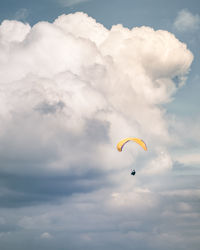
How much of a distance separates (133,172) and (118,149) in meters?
9.23

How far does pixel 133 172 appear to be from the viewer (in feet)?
368

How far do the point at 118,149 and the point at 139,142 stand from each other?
746 cm

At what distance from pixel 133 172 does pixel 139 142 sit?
10.0 metres

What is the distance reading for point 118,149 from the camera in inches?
4540

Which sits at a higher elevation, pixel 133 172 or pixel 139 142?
pixel 139 142

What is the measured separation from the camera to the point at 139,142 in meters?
114

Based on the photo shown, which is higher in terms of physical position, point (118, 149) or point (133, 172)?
point (118, 149)
